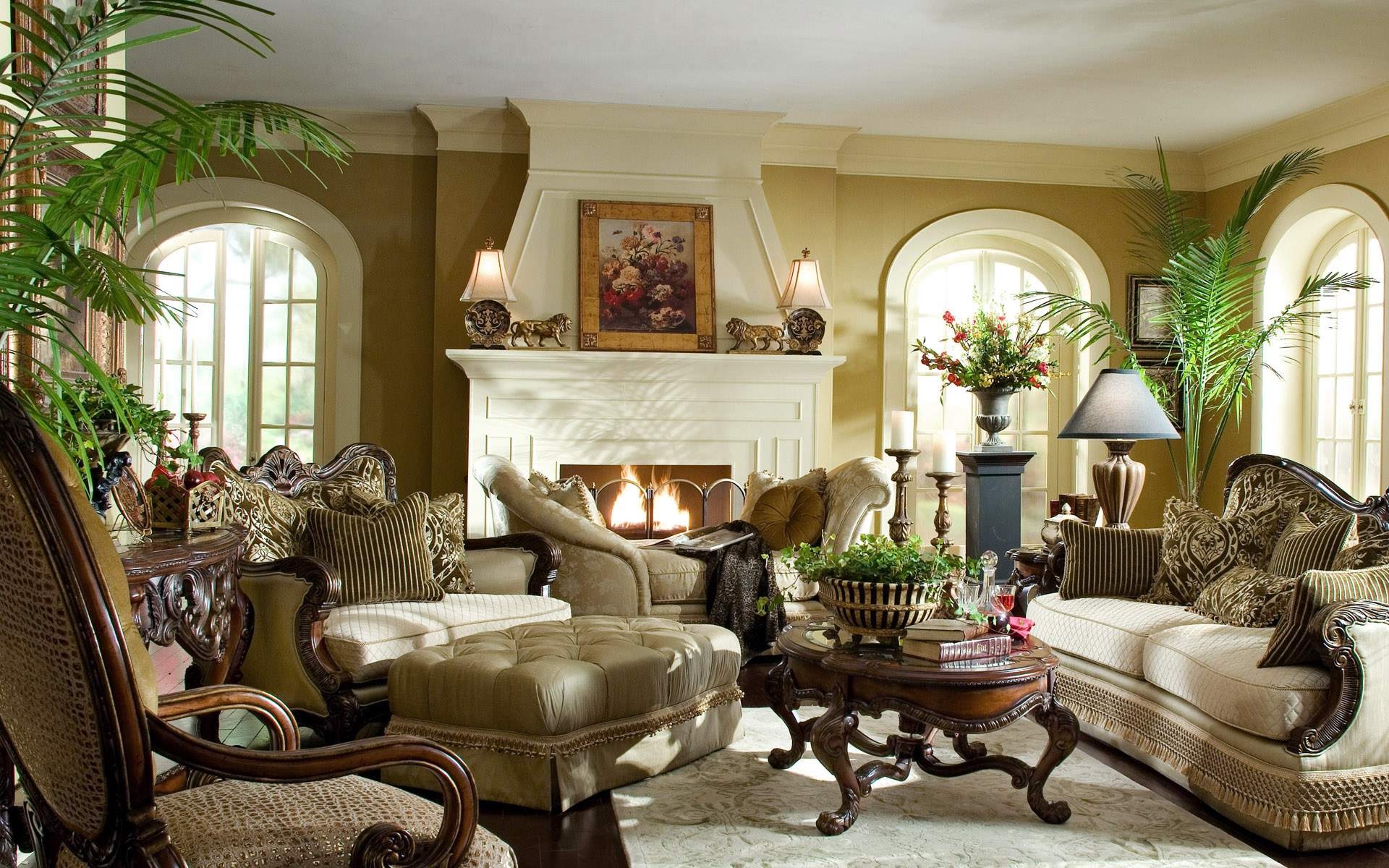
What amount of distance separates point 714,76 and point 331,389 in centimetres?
299

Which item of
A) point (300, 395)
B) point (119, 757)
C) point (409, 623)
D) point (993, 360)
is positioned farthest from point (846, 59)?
point (119, 757)

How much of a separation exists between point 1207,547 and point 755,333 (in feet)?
10.1

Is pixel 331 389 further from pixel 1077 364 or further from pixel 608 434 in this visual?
pixel 1077 364

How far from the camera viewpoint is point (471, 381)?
6.20 metres

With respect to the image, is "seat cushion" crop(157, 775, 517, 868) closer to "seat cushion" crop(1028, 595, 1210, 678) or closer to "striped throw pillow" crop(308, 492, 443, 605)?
"striped throw pillow" crop(308, 492, 443, 605)

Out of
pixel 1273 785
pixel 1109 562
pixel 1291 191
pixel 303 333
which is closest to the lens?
pixel 1273 785

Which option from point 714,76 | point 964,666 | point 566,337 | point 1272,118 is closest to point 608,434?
point 566,337

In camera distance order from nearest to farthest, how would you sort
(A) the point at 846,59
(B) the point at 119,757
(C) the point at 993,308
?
1. (B) the point at 119,757
2. (A) the point at 846,59
3. (C) the point at 993,308

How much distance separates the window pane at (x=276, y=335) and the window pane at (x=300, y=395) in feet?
0.48

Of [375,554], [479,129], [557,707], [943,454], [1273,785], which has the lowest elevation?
[1273,785]

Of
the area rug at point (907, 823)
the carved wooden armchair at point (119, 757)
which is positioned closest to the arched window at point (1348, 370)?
the area rug at point (907, 823)

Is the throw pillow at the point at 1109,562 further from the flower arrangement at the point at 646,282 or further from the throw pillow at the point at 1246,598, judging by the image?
the flower arrangement at the point at 646,282

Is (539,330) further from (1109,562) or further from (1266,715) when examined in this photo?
(1266,715)

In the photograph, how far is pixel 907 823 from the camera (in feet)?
9.64
